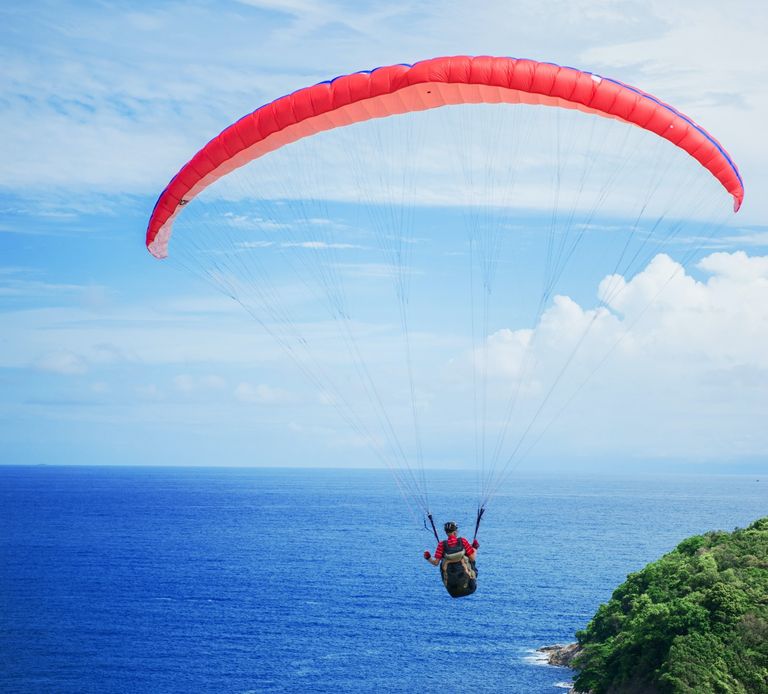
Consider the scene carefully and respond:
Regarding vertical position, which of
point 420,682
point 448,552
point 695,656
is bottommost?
point 420,682

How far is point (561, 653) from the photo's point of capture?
5528 cm

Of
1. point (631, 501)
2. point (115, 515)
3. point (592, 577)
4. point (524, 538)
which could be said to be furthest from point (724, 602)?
point (631, 501)

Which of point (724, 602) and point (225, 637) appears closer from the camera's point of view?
point (724, 602)

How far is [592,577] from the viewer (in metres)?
82.9

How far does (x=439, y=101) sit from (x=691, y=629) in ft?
79.2

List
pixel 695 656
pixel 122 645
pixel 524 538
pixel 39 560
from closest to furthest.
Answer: pixel 695 656 → pixel 122 645 → pixel 39 560 → pixel 524 538

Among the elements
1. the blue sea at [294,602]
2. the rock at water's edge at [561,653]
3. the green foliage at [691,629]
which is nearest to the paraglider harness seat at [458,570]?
the green foliage at [691,629]

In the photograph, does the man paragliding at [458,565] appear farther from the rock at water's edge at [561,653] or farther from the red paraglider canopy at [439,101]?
the rock at water's edge at [561,653]

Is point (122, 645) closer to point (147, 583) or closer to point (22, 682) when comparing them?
point (22, 682)

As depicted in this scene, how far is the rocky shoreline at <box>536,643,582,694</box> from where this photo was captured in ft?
177

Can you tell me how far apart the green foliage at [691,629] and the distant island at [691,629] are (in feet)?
0.11

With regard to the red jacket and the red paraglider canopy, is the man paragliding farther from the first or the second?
the red paraglider canopy

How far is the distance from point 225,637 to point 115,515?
3898 inches

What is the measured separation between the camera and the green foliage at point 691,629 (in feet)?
96.4
